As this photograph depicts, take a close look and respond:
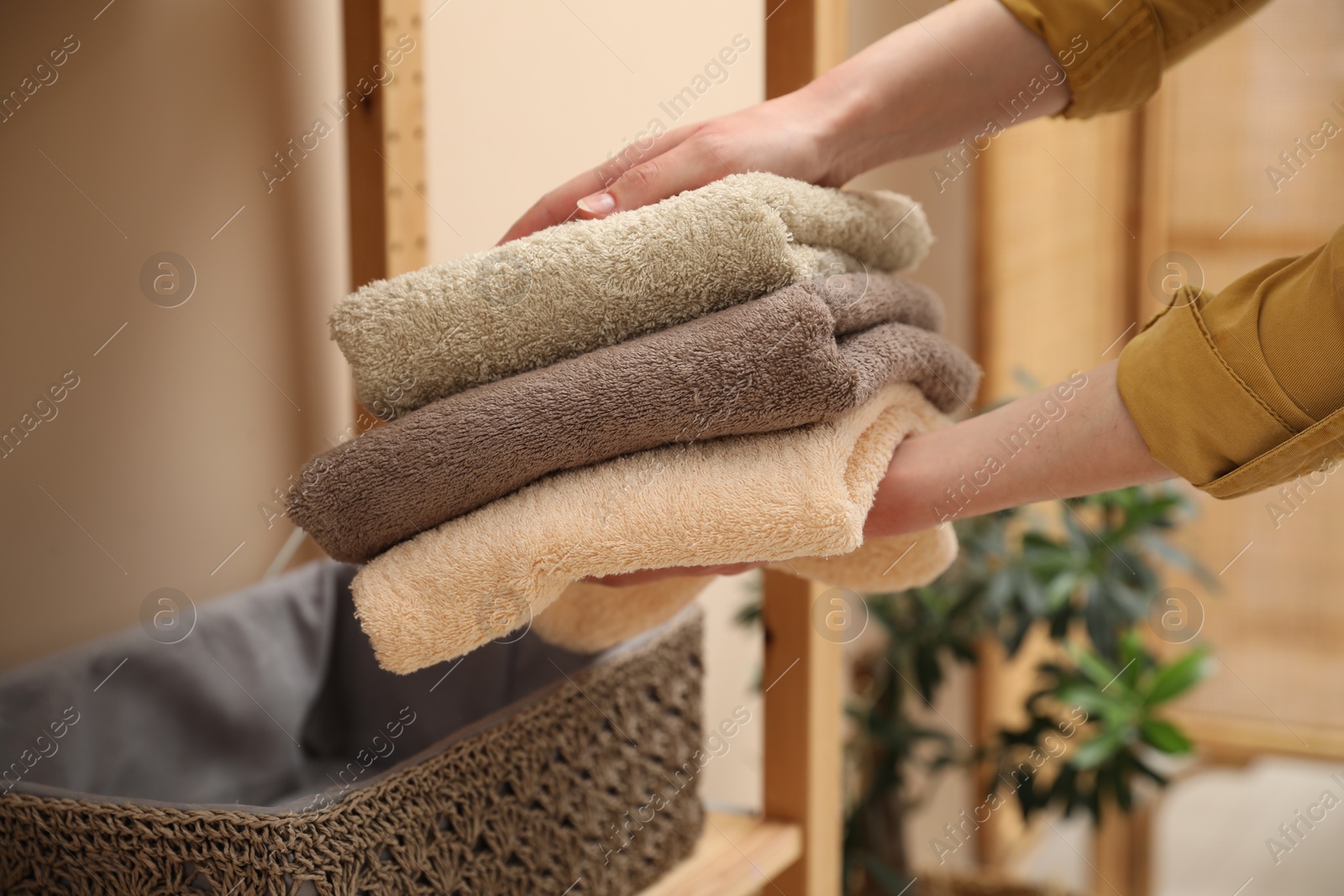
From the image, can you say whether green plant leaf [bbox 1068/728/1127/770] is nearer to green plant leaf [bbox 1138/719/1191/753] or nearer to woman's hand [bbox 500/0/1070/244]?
green plant leaf [bbox 1138/719/1191/753]

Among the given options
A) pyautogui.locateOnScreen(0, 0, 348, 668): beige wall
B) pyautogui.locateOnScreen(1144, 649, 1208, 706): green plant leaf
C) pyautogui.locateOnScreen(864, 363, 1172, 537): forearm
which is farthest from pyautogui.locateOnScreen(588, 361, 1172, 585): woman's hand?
pyautogui.locateOnScreen(1144, 649, 1208, 706): green plant leaf

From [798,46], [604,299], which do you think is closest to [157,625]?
[604,299]

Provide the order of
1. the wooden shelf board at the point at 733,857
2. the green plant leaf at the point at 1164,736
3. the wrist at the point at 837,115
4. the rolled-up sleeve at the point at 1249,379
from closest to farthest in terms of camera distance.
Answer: the rolled-up sleeve at the point at 1249,379
the wrist at the point at 837,115
the wooden shelf board at the point at 733,857
the green plant leaf at the point at 1164,736

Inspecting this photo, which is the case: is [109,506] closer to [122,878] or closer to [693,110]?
[122,878]

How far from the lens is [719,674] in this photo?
1.09 m

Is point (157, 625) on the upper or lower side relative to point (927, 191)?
upper

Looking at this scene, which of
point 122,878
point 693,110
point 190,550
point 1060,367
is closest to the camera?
point 122,878

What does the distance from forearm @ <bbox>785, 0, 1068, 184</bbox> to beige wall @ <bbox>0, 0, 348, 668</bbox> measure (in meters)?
0.35

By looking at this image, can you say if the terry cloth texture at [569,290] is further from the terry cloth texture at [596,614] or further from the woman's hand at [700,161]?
the terry cloth texture at [596,614]

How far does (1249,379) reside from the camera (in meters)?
0.38

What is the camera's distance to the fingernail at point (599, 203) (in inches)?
17.1

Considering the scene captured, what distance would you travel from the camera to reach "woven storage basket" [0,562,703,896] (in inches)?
15.3

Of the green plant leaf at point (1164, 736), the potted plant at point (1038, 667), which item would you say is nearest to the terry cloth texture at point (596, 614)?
the potted plant at point (1038, 667)

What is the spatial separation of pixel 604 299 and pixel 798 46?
1.04 feet
